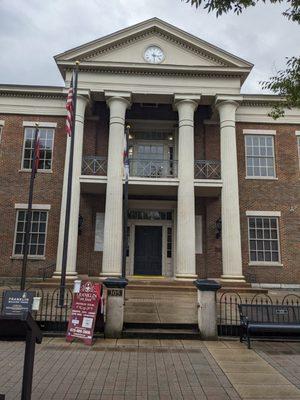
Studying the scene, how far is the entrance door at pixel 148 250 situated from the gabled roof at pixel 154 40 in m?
8.14

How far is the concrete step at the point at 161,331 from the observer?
357 inches

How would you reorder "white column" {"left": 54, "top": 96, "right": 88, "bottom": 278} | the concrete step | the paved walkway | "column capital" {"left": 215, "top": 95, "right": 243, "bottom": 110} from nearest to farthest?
1. the paved walkway
2. the concrete step
3. "white column" {"left": 54, "top": 96, "right": 88, "bottom": 278}
4. "column capital" {"left": 215, "top": 95, "right": 243, "bottom": 110}

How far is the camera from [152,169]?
20062mm

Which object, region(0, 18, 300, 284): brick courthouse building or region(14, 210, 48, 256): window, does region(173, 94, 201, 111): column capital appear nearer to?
region(0, 18, 300, 284): brick courthouse building

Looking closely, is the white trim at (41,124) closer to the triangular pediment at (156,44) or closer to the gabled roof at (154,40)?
the gabled roof at (154,40)

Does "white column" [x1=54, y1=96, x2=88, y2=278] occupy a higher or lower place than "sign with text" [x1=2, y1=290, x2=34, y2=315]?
higher

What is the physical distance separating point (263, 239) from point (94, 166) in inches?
364

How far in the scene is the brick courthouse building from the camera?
1814 cm

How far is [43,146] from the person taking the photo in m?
20.3

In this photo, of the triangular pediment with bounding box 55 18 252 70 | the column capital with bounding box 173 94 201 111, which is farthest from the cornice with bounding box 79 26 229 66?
the column capital with bounding box 173 94 201 111

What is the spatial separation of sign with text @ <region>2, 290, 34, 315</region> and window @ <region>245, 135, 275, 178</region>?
14.6 metres

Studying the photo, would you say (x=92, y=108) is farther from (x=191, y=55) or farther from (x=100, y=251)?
(x=100, y=251)

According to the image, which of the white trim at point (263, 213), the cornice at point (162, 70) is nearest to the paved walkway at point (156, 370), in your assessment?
the white trim at point (263, 213)

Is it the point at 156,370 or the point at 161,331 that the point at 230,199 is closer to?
the point at 161,331
